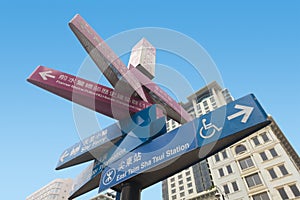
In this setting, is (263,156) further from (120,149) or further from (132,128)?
(120,149)

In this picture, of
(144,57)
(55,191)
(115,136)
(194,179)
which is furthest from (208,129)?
(55,191)

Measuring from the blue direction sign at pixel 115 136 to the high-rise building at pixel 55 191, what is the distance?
5912 cm

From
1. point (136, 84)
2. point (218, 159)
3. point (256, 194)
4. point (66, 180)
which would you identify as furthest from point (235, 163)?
point (66, 180)

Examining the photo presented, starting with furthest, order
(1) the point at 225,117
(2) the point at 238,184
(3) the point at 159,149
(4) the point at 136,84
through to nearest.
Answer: (2) the point at 238,184
(4) the point at 136,84
(3) the point at 159,149
(1) the point at 225,117

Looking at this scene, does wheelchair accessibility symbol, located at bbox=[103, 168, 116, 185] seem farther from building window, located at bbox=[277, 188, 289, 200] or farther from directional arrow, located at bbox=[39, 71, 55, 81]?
building window, located at bbox=[277, 188, 289, 200]

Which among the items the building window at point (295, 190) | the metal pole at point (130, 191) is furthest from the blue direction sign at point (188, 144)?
the building window at point (295, 190)

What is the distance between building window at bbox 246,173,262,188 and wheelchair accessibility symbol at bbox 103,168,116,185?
26464 millimetres

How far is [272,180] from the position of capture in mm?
24312

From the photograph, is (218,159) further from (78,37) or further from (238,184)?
(78,37)

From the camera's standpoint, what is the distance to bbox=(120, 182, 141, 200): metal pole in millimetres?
4652

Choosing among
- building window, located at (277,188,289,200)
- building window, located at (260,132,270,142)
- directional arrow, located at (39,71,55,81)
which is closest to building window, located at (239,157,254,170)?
building window, located at (260,132,270,142)

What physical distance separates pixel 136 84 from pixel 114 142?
189 centimetres

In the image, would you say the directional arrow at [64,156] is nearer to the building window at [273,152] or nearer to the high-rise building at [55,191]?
the building window at [273,152]

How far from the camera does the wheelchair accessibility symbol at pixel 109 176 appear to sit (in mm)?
4715
